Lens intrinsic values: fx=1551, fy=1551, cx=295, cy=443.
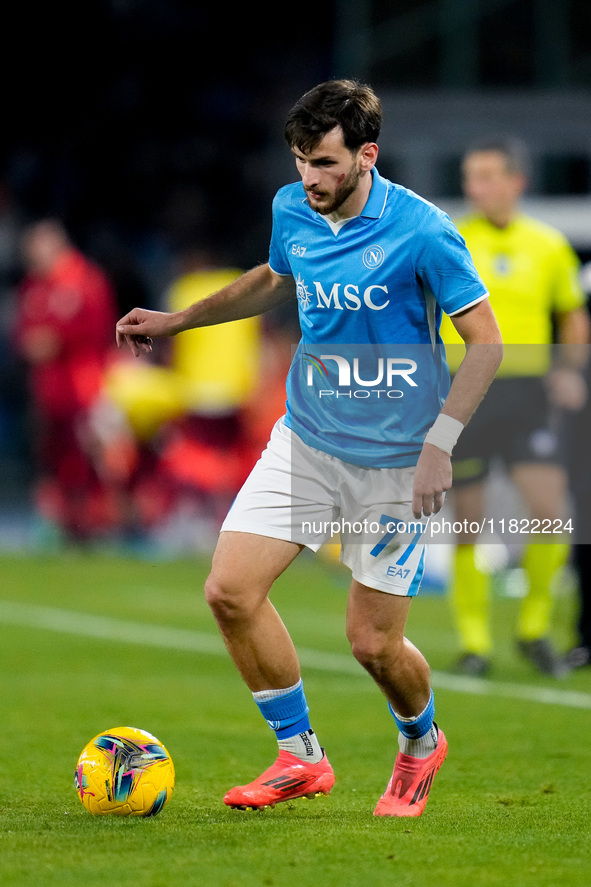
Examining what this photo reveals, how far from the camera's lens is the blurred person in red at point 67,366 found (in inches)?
586

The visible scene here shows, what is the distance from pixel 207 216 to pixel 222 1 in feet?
12.2

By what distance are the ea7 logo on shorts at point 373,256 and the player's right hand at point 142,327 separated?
766 millimetres

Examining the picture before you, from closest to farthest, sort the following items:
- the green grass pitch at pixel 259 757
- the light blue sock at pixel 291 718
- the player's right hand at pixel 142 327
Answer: the green grass pitch at pixel 259 757 < the light blue sock at pixel 291 718 < the player's right hand at pixel 142 327

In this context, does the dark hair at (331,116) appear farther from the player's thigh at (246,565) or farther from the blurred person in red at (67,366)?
the blurred person in red at (67,366)

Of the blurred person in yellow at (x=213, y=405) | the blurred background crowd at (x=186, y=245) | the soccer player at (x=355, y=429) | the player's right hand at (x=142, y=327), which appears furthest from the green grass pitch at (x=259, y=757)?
the blurred person in yellow at (x=213, y=405)

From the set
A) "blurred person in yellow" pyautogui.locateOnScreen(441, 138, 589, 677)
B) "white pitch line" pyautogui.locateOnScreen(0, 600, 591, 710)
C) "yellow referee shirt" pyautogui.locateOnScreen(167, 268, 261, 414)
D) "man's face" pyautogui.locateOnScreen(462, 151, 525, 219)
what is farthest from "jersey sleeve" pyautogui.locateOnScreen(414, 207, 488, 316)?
"yellow referee shirt" pyautogui.locateOnScreen(167, 268, 261, 414)

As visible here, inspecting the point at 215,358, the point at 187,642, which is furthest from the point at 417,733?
the point at 215,358

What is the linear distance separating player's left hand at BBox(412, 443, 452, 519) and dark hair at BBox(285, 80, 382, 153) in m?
0.95

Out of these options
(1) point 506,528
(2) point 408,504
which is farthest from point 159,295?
(2) point 408,504

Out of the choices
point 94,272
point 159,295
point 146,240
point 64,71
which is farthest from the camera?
point 64,71

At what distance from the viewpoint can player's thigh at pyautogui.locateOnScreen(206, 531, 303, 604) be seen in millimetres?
4738

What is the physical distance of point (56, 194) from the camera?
2152 centimetres

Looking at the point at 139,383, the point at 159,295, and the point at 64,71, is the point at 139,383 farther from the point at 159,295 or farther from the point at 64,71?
the point at 64,71

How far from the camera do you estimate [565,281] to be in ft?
26.7
